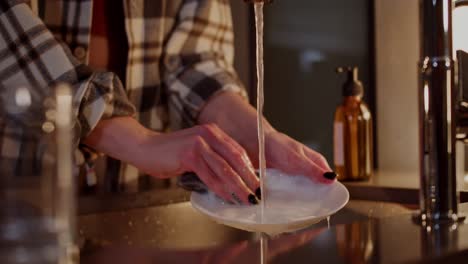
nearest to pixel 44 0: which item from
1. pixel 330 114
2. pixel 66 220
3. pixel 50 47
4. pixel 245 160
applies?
pixel 50 47

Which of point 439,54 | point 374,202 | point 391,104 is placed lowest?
point 374,202

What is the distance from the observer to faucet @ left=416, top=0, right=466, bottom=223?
471 millimetres

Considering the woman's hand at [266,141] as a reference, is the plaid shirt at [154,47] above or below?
above

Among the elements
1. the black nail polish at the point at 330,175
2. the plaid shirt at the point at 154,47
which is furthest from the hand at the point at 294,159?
the plaid shirt at the point at 154,47

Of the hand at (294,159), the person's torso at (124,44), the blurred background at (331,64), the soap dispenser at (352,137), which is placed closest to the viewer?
the hand at (294,159)

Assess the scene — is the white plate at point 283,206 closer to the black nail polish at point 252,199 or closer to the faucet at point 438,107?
the black nail polish at point 252,199

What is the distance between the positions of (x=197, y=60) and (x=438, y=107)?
60 cm

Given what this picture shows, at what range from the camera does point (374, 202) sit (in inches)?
36.5

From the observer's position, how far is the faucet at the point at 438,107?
1.55 ft

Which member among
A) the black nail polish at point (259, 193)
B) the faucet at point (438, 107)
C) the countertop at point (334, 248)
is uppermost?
the faucet at point (438, 107)

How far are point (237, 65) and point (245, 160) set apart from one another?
2.60ft

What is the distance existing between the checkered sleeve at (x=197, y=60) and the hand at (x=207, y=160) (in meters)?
0.20

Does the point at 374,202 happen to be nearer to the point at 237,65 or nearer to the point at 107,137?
the point at 107,137

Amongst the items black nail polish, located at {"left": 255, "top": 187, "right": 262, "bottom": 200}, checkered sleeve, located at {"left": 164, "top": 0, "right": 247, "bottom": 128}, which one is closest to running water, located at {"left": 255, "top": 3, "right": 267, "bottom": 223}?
black nail polish, located at {"left": 255, "top": 187, "right": 262, "bottom": 200}
